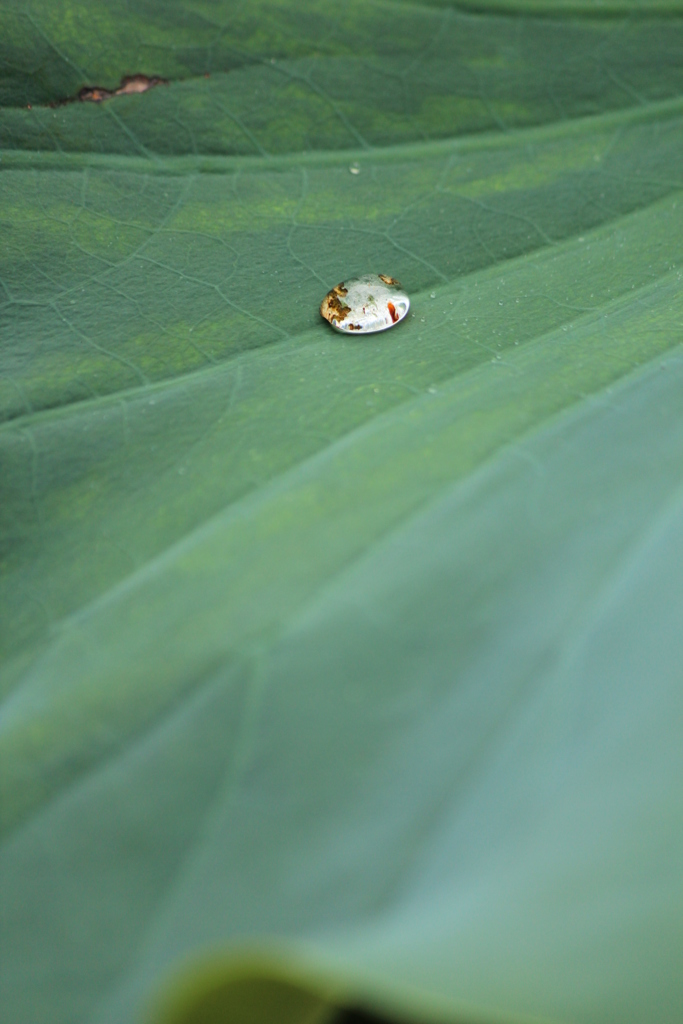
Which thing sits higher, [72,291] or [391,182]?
[391,182]

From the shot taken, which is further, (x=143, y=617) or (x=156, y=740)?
(x=143, y=617)

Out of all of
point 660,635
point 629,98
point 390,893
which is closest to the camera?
point 390,893

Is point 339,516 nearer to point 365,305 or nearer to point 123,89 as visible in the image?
point 365,305

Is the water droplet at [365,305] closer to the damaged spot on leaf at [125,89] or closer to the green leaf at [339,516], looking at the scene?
the green leaf at [339,516]

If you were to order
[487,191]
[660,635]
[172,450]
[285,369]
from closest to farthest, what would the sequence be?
1. [660,635]
2. [172,450]
3. [285,369]
4. [487,191]

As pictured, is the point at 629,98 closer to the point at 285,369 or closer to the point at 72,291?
the point at 285,369

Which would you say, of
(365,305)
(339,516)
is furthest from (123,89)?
→ (339,516)

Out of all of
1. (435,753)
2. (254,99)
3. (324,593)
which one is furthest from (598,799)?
(254,99)
